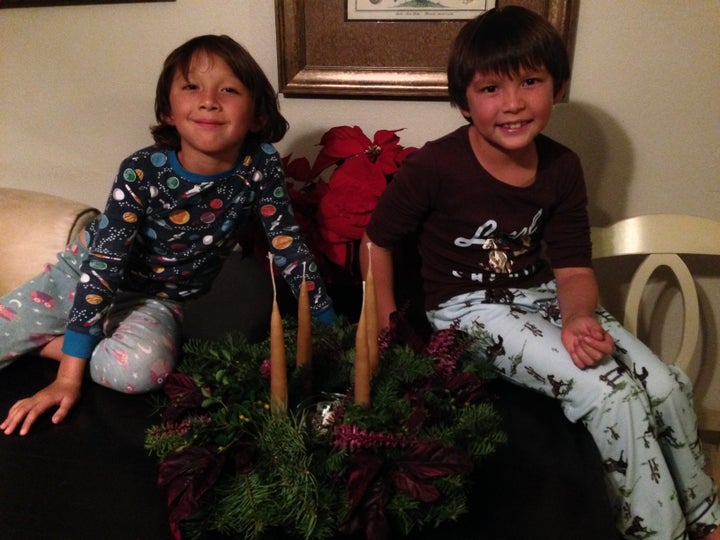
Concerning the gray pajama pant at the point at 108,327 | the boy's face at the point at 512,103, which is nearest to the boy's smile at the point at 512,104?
the boy's face at the point at 512,103

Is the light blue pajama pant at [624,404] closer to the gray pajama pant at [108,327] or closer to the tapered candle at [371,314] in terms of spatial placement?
the tapered candle at [371,314]

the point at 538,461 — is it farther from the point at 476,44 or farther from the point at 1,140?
the point at 1,140

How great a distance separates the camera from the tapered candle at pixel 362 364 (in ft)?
2.18

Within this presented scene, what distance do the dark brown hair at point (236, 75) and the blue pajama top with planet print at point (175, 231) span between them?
0.11 feet

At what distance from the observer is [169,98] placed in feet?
3.43

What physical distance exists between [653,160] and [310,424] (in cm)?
96

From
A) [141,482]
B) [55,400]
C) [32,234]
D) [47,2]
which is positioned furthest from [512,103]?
[47,2]

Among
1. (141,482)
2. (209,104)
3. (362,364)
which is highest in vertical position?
(209,104)

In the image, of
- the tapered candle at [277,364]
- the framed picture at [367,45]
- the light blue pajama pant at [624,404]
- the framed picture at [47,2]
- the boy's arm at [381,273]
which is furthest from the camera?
the framed picture at [47,2]

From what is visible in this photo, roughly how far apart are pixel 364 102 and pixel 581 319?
67 cm

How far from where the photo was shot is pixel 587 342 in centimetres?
94

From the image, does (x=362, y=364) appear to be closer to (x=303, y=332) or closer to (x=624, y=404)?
(x=303, y=332)

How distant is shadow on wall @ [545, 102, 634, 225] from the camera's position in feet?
4.10

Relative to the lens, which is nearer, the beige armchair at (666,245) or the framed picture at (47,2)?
the beige armchair at (666,245)
